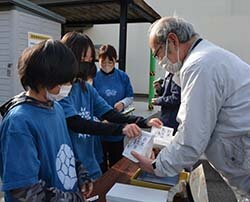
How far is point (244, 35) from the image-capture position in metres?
8.91

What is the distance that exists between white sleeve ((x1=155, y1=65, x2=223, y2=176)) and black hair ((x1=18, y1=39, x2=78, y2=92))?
0.51m

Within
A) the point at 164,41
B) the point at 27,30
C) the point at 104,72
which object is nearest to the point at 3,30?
the point at 27,30

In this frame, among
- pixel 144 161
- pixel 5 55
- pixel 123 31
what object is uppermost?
pixel 123 31

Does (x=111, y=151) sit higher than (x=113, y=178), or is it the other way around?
(x=113, y=178)

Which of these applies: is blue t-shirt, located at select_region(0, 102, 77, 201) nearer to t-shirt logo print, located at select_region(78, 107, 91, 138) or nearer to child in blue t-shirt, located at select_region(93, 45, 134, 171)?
t-shirt logo print, located at select_region(78, 107, 91, 138)

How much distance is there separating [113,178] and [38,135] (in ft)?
2.18

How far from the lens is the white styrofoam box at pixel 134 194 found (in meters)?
1.15

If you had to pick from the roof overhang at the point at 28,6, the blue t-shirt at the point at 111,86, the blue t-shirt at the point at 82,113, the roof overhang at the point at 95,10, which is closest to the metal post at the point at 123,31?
the roof overhang at the point at 95,10

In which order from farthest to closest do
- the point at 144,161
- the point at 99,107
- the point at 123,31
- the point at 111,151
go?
the point at 123,31 → the point at 111,151 → the point at 99,107 → the point at 144,161

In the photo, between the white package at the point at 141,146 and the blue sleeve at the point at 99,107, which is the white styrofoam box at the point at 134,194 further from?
the blue sleeve at the point at 99,107

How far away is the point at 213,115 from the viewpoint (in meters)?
1.19

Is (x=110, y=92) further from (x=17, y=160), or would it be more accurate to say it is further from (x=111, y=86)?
(x=17, y=160)

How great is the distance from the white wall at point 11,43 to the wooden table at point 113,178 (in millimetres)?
1941

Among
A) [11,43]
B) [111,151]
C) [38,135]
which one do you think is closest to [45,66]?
[38,135]
